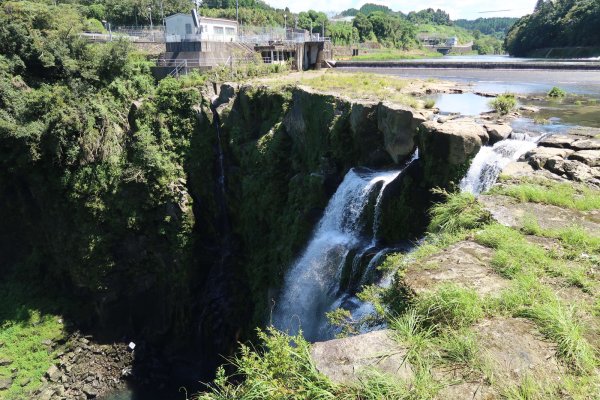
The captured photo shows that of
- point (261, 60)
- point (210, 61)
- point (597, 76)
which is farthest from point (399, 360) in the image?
point (597, 76)

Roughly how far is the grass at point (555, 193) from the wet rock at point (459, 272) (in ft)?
10.0

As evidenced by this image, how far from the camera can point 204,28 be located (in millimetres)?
35281

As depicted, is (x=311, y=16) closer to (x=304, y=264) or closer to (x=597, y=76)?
(x=597, y=76)

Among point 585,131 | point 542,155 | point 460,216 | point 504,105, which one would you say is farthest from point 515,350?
point 504,105

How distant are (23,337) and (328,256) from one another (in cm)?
1628

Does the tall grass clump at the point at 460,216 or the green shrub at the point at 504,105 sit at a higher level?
the green shrub at the point at 504,105

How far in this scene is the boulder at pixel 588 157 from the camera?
11.7 meters

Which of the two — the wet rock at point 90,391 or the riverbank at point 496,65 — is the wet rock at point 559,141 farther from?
the riverbank at point 496,65

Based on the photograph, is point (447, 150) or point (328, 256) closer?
point (447, 150)

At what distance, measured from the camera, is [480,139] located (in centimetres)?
1261

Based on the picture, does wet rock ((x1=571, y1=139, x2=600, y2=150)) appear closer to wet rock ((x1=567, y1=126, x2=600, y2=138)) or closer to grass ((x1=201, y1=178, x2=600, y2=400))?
wet rock ((x1=567, y1=126, x2=600, y2=138))

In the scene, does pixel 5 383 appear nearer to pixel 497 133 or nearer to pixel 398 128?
pixel 398 128

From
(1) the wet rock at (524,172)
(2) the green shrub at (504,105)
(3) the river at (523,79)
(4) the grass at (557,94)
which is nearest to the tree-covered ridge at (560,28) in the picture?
(3) the river at (523,79)

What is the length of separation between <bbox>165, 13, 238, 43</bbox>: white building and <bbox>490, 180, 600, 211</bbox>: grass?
93.8 feet
